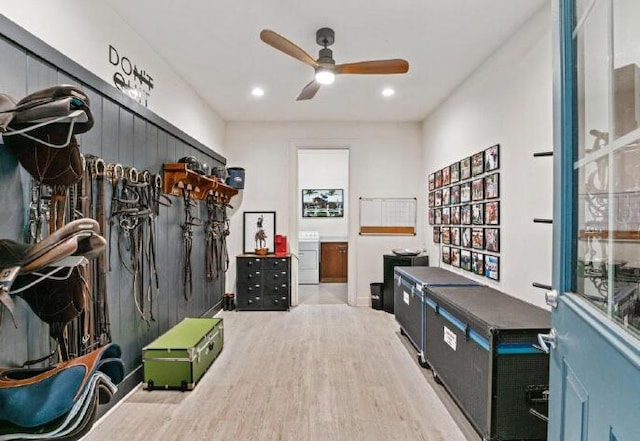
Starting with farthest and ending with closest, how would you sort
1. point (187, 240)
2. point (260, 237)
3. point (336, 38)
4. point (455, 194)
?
point (260, 237), point (455, 194), point (187, 240), point (336, 38)

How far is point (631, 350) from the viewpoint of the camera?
763 mm

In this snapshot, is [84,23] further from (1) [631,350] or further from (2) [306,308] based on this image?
(2) [306,308]

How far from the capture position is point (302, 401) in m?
2.60

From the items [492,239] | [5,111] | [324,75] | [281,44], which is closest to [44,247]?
[5,111]

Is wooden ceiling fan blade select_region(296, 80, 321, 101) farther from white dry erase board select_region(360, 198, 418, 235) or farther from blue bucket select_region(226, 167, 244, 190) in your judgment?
white dry erase board select_region(360, 198, 418, 235)

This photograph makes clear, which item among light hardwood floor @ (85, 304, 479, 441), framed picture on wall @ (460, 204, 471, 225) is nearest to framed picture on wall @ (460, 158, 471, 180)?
framed picture on wall @ (460, 204, 471, 225)

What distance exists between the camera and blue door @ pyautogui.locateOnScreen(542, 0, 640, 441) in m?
0.86

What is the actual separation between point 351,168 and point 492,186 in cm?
272

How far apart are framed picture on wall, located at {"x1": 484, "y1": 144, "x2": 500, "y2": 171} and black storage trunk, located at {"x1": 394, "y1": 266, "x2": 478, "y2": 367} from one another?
1.08 m

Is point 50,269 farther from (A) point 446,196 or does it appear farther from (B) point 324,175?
(B) point 324,175

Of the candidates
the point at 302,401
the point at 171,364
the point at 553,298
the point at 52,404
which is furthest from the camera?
the point at 171,364

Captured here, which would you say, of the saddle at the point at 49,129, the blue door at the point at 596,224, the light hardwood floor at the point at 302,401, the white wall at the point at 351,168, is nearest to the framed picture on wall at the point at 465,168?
the white wall at the point at 351,168

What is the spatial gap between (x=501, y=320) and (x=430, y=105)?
3558 millimetres

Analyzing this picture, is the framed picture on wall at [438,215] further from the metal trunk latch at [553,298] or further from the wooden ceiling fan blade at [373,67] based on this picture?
the metal trunk latch at [553,298]
